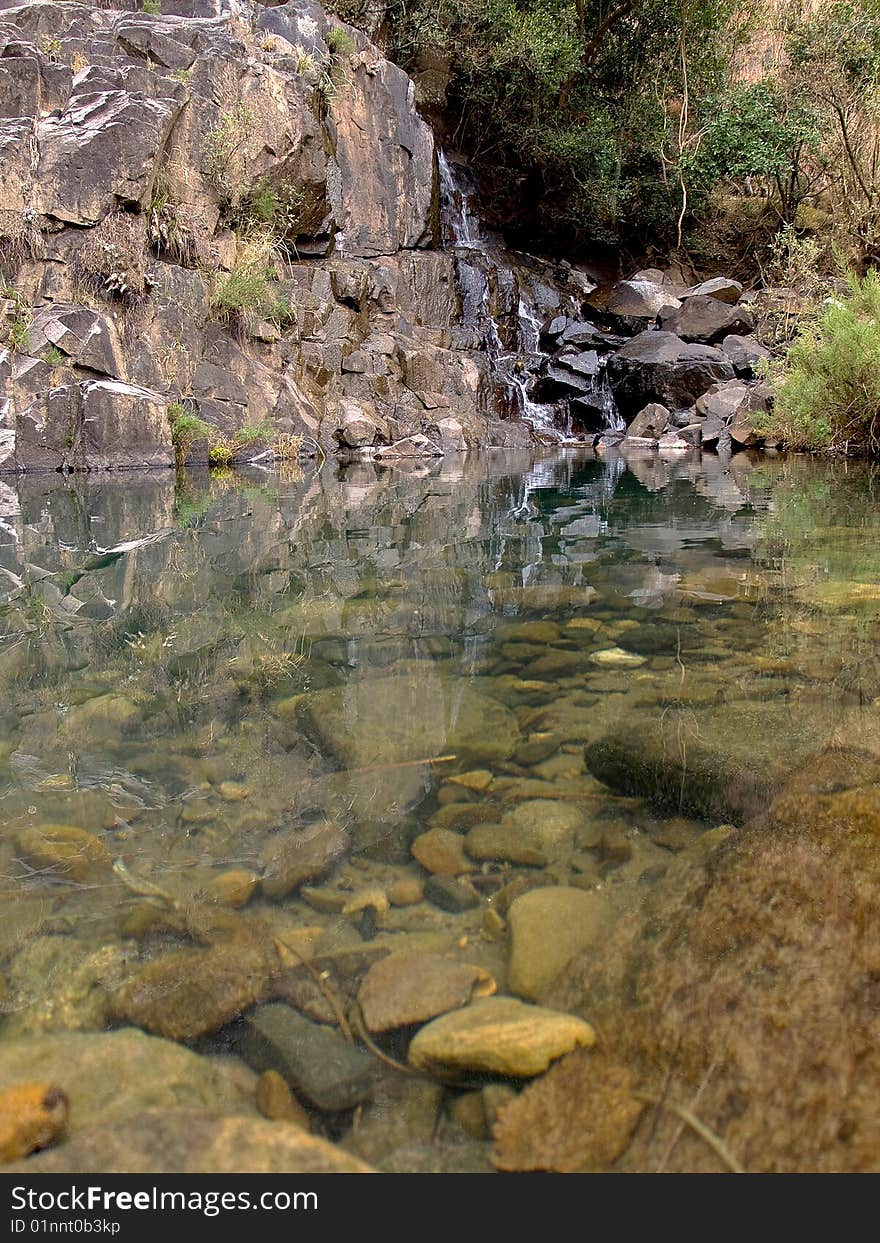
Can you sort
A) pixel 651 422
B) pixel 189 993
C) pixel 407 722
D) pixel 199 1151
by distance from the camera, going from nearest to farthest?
pixel 199 1151, pixel 189 993, pixel 407 722, pixel 651 422

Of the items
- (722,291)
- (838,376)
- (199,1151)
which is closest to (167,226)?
(838,376)

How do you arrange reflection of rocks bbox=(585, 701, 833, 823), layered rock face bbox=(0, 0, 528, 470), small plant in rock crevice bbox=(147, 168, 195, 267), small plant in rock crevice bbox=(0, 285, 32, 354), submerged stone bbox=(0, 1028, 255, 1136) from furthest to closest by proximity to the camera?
small plant in rock crevice bbox=(147, 168, 195, 267) → layered rock face bbox=(0, 0, 528, 470) → small plant in rock crevice bbox=(0, 285, 32, 354) → reflection of rocks bbox=(585, 701, 833, 823) → submerged stone bbox=(0, 1028, 255, 1136)

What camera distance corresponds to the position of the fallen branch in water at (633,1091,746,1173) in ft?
2.53

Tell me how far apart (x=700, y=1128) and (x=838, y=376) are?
904cm

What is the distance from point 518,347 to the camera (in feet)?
57.0

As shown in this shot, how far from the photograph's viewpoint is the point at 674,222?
2117cm

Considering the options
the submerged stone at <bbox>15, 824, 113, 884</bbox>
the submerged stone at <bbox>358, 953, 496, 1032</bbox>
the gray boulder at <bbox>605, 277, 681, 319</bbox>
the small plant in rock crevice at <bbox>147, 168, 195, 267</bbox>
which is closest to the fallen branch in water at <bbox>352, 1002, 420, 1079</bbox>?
the submerged stone at <bbox>358, 953, 496, 1032</bbox>

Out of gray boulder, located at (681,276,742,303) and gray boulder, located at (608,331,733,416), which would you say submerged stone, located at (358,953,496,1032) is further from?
gray boulder, located at (681,276,742,303)

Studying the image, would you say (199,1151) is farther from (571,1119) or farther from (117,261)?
(117,261)

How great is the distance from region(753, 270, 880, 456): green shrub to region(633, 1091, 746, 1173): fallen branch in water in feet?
27.5

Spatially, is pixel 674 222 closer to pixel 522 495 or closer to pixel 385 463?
pixel 385 463

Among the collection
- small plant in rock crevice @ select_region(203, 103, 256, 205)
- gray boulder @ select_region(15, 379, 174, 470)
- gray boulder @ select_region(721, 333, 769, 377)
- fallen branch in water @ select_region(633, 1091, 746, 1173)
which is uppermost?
small plant in rock crevice @ select_region(203, 103, 256, 205)
